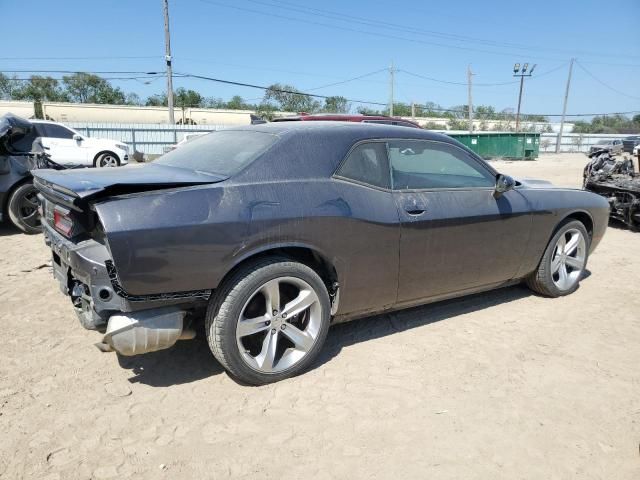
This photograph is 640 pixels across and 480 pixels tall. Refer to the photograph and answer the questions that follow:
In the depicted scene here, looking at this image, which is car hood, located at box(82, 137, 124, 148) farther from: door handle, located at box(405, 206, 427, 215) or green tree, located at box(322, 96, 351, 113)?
green tree, located at box(322, 96, 351, 113)

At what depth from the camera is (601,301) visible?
4.54 m

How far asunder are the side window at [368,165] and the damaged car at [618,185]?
6408 mm

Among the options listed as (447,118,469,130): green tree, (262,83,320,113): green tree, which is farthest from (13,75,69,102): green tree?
(447,118,469,130): green tree

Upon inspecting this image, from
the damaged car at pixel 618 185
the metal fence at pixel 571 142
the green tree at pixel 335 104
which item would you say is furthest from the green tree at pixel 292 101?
the damaged car at pixel 618 185

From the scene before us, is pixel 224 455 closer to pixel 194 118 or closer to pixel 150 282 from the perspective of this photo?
pixel 150 282

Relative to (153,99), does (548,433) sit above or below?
below

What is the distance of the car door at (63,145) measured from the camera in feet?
41.7

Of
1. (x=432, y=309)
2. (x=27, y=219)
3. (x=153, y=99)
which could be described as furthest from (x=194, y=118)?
(x=432, y=309)

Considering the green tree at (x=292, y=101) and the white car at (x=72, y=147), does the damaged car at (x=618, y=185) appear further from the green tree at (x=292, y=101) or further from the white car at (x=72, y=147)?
the green tree at (x=292, y=101)

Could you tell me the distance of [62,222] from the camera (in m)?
2.84

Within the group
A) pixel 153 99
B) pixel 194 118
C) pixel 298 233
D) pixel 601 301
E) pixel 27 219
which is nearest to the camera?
pixel 298 233

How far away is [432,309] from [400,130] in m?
1.60

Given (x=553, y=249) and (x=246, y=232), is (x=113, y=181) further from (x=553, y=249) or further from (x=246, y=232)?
(x=553, y=249)

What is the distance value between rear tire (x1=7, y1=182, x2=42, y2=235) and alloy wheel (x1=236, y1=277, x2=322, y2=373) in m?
4.99
